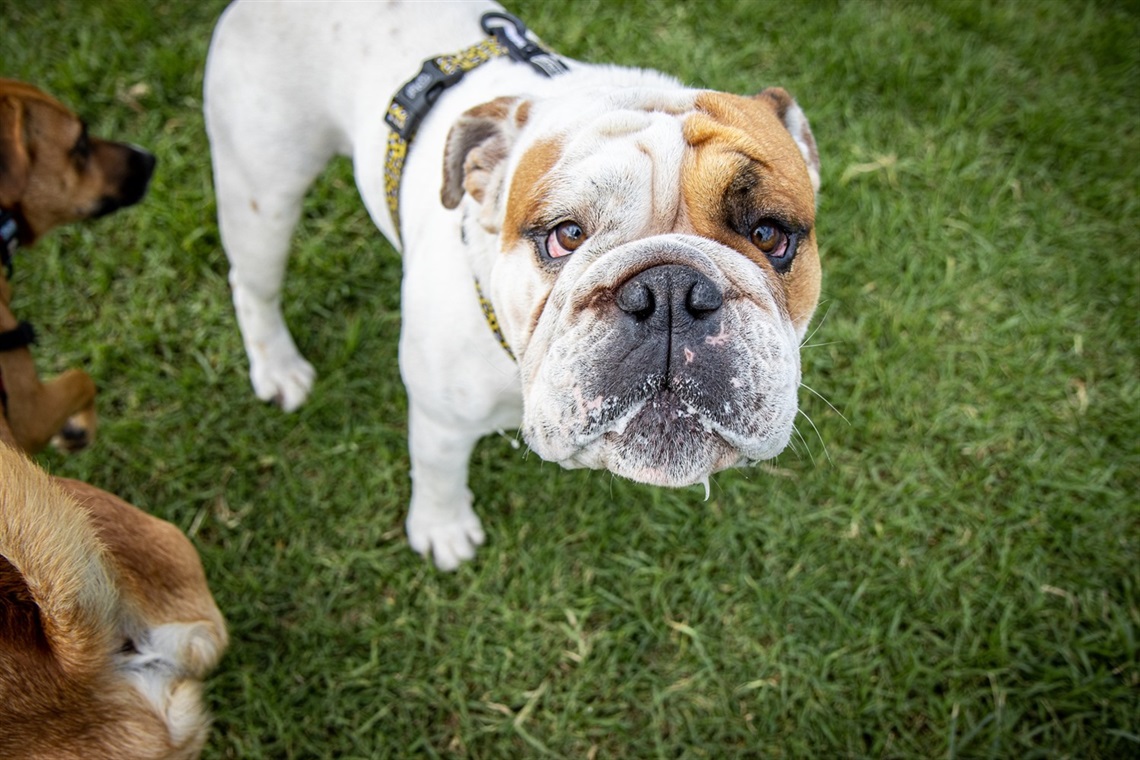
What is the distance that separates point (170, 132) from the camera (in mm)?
4555

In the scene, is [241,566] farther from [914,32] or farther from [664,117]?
[914,32]

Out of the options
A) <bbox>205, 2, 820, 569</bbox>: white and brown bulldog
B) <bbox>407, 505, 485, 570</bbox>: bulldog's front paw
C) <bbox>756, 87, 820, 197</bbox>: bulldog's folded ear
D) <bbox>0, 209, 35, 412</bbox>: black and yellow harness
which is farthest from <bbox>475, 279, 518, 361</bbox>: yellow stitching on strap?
<bbox>0, 209, 35, 412</bbox>: black and yellow harness

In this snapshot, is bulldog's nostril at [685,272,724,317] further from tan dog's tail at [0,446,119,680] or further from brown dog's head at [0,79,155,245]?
brown dog's head at [0,79,155,245]

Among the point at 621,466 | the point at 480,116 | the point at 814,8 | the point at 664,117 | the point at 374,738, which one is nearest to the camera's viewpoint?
the point at 621,466

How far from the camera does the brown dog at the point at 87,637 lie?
1.96 meters

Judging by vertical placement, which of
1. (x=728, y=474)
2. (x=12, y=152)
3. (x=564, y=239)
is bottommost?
(x=728, y=474)

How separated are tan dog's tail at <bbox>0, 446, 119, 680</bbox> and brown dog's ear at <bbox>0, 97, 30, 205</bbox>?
1912 millimetres

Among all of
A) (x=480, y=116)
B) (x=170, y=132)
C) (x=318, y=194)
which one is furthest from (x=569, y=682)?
(x=170, y=132)

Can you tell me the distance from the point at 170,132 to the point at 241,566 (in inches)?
94.8

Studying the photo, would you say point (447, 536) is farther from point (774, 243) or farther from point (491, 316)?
point (774, 243)

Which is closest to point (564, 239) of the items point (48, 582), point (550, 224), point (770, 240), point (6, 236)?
point (550, 224)

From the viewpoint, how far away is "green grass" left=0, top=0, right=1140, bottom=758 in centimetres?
347

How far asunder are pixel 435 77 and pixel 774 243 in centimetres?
127

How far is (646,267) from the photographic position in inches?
77.6
